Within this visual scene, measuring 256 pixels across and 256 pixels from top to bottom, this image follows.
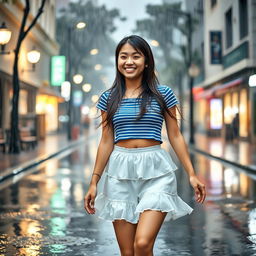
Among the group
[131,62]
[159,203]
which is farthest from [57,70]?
[159,203]

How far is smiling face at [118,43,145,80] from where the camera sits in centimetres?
433

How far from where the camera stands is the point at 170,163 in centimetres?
426

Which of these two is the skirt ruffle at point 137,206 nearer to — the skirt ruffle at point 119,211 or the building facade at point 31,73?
the skirt ruffle at point 119,211

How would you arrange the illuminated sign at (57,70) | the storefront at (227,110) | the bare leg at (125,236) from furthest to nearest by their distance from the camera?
the illuminated sign at (57,70) → the storefront at (227,110) → the bare leg at (125,236)

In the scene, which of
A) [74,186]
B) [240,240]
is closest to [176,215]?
[240,240]

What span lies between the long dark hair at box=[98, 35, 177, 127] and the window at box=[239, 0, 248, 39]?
31.9m

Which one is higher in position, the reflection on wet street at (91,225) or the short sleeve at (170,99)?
the short sleeve at (170,99)

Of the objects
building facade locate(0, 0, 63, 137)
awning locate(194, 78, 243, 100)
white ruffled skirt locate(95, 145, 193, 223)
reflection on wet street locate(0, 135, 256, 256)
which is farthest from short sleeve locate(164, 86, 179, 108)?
awning locate(194, 78, 243, 100)

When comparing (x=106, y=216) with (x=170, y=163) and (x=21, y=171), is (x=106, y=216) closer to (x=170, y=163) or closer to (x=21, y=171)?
(x=170, y=163)

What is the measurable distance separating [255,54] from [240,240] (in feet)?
87.9

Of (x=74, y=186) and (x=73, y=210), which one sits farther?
(x=74, y=186)

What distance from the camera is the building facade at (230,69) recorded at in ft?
111

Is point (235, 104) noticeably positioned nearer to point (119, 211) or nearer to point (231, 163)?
point (231, 163)

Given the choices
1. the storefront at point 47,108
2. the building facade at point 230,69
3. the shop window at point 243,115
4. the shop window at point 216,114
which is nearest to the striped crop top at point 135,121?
the building facade at point 230,69
